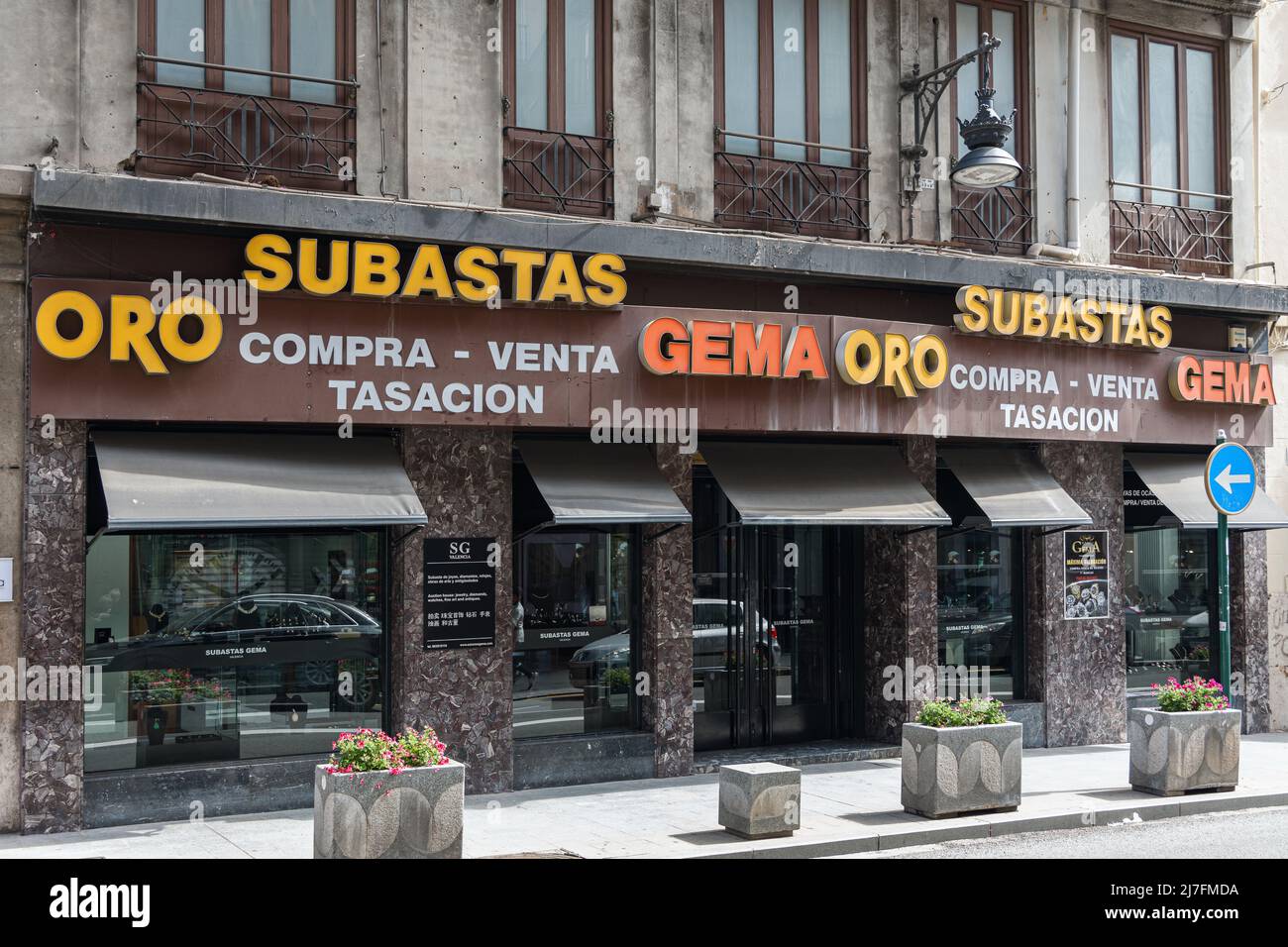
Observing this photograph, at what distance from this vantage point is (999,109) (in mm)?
16141

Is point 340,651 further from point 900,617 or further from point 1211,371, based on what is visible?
point 1211,371

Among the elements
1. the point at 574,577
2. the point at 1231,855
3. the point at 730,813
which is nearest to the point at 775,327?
the point at 574,577

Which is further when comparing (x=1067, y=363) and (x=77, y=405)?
(x=1067, y=363)

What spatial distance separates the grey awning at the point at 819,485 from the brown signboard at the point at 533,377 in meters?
0.59

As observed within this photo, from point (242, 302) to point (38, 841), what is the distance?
469 centimetres

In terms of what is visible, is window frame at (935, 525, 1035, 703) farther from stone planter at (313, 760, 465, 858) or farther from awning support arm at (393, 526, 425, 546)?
stone planter at (313, 760, 465, 858)

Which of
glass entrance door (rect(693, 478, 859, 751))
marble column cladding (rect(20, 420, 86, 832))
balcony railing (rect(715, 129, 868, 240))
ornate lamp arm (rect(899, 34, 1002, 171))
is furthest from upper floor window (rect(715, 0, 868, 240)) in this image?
marble column cladding (rect(20, 420, 86, 832))

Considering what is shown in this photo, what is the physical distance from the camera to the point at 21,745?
10.8m

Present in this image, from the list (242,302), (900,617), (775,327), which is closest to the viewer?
(242,302)

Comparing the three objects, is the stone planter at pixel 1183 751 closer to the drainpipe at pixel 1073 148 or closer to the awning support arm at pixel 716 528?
the awning support arm at pixel 716 528

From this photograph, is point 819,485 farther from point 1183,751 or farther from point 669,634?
point 1183,751

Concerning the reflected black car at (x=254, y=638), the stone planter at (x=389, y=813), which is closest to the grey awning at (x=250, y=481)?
the reflected black car at (x=254, y=638)

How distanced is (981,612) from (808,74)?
21.9ft

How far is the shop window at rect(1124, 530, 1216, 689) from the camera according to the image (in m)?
17.1
